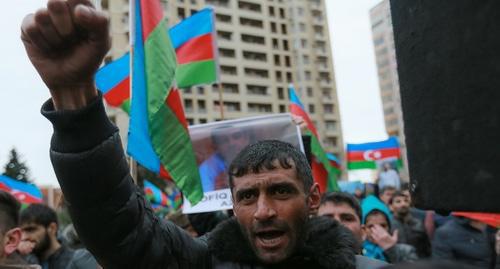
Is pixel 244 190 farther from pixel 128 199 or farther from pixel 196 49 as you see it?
pixel 196 49

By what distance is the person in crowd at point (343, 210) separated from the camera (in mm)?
3947

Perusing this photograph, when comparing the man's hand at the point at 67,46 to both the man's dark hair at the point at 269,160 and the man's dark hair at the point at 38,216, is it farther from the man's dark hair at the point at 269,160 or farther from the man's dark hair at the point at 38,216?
the man's dark hair at the point at 38,216

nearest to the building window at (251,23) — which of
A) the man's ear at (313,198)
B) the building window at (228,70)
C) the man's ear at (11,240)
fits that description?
the building window at (228,70)

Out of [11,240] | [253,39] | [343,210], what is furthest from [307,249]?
[253,39]

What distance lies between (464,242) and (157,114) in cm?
274

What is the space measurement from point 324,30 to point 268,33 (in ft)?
34.1

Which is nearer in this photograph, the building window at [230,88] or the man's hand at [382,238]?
the man's hand at [382,238]

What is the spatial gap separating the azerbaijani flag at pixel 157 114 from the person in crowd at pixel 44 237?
3.40ft

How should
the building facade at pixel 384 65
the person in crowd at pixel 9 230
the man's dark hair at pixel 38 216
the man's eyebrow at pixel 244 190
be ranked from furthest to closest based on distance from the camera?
the building facade at pixel 384 65 < the man's dark hair at pixel 38 216 < the person in crowd at pixel 9 230 < the man's eyebrow at pixel 244 190

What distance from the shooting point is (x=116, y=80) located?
582cm

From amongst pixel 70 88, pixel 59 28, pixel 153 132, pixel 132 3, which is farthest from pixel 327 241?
pixel 132 3

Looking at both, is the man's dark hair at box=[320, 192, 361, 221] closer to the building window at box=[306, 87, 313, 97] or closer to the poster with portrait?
the poster with portrait

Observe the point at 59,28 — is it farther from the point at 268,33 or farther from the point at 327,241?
the point at 268,33

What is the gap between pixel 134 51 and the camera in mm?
4320
